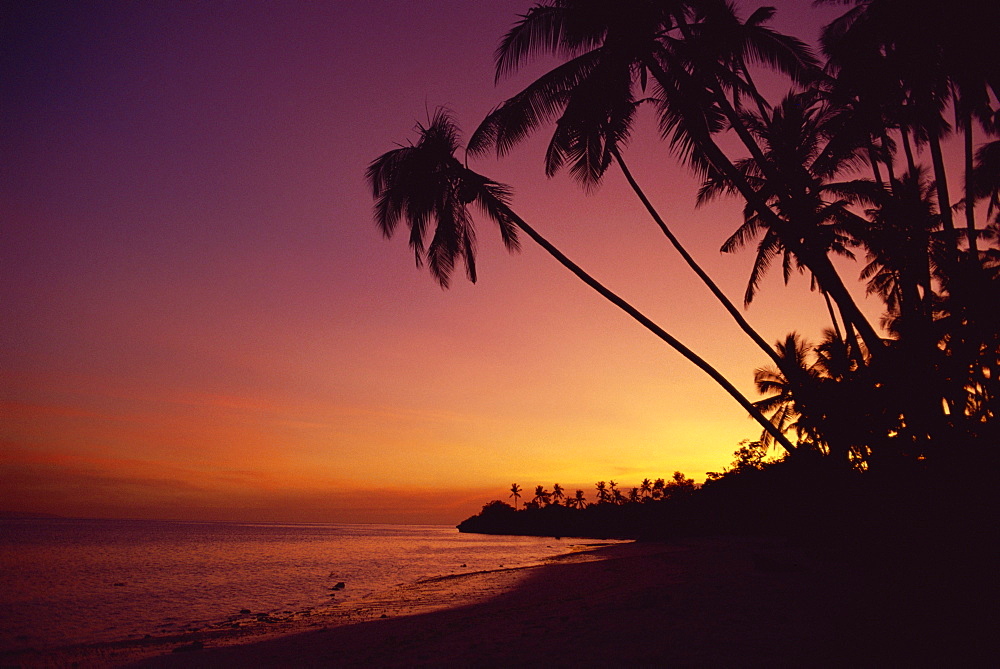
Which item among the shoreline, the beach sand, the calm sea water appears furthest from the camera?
the calm sea water

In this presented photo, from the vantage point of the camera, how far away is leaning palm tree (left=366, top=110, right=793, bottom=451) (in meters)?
11.5

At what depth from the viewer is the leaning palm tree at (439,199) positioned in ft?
37.6

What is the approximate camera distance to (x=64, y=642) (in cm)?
962

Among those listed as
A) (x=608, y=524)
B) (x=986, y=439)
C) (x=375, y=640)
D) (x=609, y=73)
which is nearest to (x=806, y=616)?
(x=986, y=439)

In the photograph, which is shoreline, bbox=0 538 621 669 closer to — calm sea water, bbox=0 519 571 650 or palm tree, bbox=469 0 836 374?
calm sea water, bbox=0 519 571 650

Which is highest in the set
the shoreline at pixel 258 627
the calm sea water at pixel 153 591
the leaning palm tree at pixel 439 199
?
the leaning palm tree at pixel 439 199

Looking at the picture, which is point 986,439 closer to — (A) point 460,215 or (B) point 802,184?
(B) point 802,184

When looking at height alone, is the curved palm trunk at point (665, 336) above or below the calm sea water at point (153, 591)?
above

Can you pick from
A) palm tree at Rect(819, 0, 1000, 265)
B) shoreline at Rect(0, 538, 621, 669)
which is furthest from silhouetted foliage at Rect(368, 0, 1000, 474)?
shoreline at Rect(0, 538, 621, 669)

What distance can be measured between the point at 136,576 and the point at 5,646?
13712 mm

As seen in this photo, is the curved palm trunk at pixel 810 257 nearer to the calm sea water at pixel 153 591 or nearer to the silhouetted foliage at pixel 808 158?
the silhouetted foliage at pixel 808 158

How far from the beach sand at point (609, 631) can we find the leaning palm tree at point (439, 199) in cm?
685

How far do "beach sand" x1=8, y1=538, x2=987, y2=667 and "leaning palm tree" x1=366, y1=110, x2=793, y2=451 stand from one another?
22.5 feet

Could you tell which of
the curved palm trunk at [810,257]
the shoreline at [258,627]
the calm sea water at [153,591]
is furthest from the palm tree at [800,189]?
the calm sea water at [153,591]
